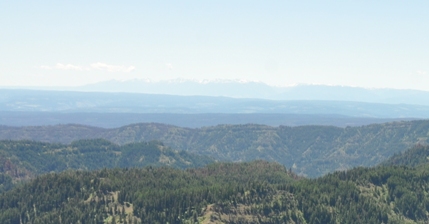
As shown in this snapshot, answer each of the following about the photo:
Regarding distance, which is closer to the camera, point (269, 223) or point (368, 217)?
point (269, 223)

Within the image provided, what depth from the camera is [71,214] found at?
18412cm

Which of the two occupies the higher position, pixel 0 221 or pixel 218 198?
pixel 218 198

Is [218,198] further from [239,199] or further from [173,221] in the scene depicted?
[173,221]

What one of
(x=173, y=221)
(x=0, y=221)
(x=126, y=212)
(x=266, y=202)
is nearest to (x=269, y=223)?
(x=266, y=202)

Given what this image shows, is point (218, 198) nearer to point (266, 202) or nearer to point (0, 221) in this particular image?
point (266, 202)

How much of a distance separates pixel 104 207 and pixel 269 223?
55922 millimetres

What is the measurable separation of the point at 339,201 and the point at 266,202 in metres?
28.9

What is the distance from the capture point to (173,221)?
175 meters

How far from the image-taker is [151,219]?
176125 mm

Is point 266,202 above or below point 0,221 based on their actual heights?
above

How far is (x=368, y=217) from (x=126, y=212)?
275 feet

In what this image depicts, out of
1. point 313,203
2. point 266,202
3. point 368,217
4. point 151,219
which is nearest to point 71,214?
Result: point 151,219

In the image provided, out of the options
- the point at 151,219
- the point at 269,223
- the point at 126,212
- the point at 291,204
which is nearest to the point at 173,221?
the point at 151,219

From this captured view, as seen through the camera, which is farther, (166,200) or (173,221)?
(166,200)
